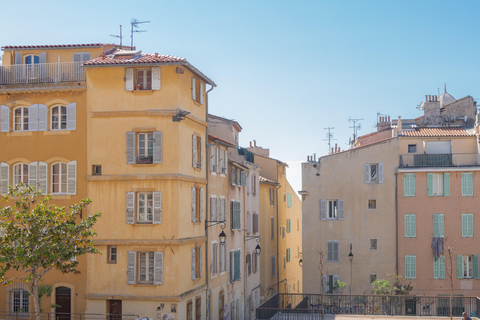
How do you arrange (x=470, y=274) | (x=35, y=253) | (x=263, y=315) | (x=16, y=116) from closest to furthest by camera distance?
(x=35, y=253), (x=16, y=116), (x=263, y=315), (x=470, y=274)

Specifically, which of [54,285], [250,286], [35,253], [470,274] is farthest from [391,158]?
[35,253]

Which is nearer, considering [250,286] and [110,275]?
[110,275]

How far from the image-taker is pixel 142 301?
32500mm

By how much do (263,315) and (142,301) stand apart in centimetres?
887

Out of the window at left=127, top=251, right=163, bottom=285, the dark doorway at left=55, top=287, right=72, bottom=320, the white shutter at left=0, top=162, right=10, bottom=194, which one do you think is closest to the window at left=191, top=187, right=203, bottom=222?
the window at left=127, top=251, right=163, bottom=285

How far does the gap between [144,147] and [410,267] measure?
25582 millimetres

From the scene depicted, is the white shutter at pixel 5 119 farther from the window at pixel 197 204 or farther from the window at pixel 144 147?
the window at pixel 197 204

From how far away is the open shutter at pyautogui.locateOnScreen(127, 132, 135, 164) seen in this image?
33000 millimetres

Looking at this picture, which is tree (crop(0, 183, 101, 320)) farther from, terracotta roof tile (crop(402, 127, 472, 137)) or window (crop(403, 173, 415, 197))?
terracotta roof tile (crop(402, 127, 472, 137))

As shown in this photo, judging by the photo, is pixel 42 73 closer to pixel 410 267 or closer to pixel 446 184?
pixel 410 267

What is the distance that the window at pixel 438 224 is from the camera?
50250 millimetres

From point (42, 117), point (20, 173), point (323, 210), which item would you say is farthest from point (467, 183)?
point (20, 173)

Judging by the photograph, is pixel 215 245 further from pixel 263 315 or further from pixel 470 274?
pixel 470 274

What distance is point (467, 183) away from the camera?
5028 centimetres
